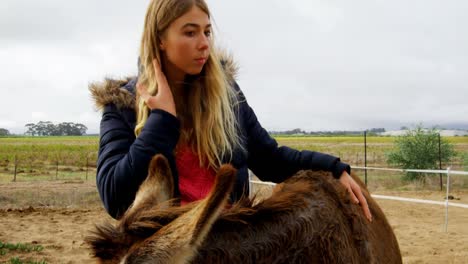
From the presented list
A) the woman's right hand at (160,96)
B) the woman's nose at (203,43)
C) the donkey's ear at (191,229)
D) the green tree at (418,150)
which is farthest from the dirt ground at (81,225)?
the green tree at (418,150)

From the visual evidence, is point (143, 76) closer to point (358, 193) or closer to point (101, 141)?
point (101, 141)

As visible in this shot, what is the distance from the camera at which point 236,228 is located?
163 cm

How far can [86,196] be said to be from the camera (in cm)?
1789

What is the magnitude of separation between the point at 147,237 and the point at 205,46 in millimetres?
993

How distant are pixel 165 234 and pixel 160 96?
817 mm

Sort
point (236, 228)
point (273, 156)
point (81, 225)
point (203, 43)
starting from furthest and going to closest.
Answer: point (81, 225), point (273, 156), point (203, 43), point (236, 228)

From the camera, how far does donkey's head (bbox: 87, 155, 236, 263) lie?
1.27 meters

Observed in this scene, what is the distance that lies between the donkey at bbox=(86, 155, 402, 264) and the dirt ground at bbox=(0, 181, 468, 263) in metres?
3.64

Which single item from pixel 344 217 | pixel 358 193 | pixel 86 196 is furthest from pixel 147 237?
pixel 86 196

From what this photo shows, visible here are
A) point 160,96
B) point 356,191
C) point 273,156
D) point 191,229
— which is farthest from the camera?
point 273,156

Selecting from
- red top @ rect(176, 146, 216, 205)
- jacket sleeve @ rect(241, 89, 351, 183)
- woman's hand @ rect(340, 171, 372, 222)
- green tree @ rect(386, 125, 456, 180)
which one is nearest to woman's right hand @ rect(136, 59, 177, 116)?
red top @ rect(176, 146, 216, 205)

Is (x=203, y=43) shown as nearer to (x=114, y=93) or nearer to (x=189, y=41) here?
(x=189, y=41)

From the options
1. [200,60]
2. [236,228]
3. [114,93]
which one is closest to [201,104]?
[200,60]

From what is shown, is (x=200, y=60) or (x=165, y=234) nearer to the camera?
(x=165, y=234)
